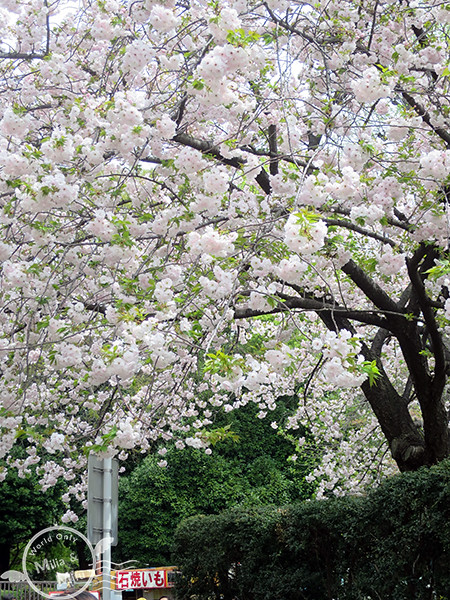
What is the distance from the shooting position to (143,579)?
10523 millimetres

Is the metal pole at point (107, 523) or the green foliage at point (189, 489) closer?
the metal pole at point (107, 523)

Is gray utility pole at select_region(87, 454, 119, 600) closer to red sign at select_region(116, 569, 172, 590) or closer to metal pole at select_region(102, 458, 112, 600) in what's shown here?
metal pole at select_region(102, 458, 112, 600)

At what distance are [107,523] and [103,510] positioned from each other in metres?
0.09

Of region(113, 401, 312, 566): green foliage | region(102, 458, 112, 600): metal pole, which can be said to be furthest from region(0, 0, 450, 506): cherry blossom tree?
region(113, 401, 312, 566): green foliage

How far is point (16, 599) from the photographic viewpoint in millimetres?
9562

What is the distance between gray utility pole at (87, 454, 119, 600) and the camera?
468 cm

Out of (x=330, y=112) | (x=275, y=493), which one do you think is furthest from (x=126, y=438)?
(x=275, y=493)

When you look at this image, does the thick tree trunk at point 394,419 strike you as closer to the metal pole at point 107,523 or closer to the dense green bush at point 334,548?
the dense green bush at point 334,548

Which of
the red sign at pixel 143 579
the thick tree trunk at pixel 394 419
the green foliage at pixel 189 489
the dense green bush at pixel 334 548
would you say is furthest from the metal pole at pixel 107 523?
the green foliage at pixel 189 489

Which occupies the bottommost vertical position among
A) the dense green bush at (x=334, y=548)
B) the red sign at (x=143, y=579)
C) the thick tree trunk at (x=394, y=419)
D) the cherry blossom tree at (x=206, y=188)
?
the dense green bush at (x=334, y=548)

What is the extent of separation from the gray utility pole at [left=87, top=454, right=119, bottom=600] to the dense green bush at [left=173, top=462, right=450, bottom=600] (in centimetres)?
169

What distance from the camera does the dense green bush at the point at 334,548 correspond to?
4516 mm

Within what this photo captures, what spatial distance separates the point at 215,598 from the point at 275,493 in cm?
931

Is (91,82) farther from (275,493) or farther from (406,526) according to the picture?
(275,493)
